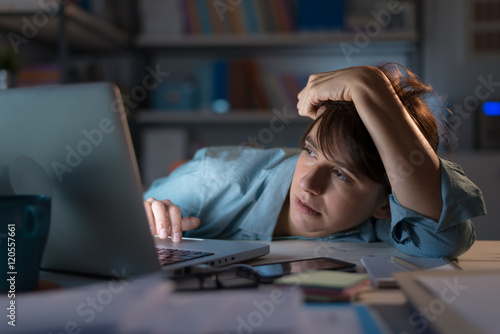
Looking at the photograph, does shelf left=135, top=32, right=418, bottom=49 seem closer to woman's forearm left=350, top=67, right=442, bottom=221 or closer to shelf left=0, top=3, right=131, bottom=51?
shelf left=0, top=3, right=131, bottom=51

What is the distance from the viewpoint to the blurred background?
8.32 ft

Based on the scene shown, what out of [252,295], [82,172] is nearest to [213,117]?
[82,172]

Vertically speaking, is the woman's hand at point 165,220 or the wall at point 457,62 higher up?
the wall at point 457,62

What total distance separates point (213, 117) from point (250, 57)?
531mm

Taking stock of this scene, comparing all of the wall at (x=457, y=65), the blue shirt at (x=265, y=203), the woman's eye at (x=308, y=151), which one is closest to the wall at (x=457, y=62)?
the wall at (x=457, y=65)

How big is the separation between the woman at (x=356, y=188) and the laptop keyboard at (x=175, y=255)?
82 mm

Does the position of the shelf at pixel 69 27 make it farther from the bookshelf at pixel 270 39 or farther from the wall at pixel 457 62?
the wall at pixel 457 62

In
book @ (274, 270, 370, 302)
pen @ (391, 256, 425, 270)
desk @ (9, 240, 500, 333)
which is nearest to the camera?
desk @ (9, 240, 500, 333)

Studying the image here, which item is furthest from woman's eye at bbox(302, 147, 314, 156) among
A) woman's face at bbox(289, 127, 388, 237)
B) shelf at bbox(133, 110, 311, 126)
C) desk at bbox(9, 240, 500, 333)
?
shelf at bbox(133, 110, 311, 126)

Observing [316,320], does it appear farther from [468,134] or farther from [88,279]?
[468,134]

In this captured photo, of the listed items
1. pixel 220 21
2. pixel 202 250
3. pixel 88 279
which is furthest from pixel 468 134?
pixel 88 279

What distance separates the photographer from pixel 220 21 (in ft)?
9.29

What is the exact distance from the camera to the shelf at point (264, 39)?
2732 millimetres

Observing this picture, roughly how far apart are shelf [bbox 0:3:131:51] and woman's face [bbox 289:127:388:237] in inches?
64.4
